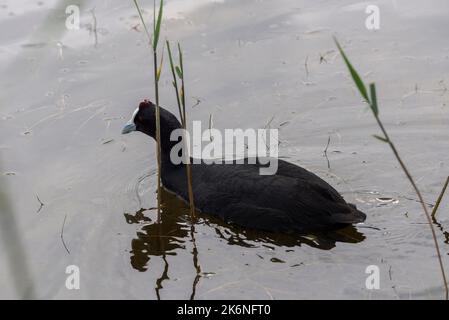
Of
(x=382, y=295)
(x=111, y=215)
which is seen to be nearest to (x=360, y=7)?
(x=111, y=215)

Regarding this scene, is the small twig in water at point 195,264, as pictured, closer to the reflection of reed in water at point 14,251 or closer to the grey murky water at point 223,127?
the grey murky water at point 223,127

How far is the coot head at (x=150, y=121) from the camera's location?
6.26m

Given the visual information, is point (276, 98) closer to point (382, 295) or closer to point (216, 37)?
point (216, 37)

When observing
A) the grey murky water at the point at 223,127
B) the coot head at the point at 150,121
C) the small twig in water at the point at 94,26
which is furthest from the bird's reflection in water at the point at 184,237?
the small twig in water at the point at 94,26

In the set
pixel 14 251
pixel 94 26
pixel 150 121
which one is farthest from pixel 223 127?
pixel 14 251

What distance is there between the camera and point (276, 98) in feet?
24.6

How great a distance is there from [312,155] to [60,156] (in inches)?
89.2

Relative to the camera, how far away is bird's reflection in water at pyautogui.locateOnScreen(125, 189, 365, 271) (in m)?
5.44

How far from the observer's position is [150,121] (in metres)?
6.30

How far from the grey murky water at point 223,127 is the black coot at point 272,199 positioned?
14 centimetres

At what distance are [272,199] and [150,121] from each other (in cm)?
141

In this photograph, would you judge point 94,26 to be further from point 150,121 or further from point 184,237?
point 184,237

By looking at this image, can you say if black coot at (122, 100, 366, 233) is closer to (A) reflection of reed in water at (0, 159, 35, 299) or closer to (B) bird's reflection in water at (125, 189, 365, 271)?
(B) bird's reflection in water at (125, 189, 365, 271)

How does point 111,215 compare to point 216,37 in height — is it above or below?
below
